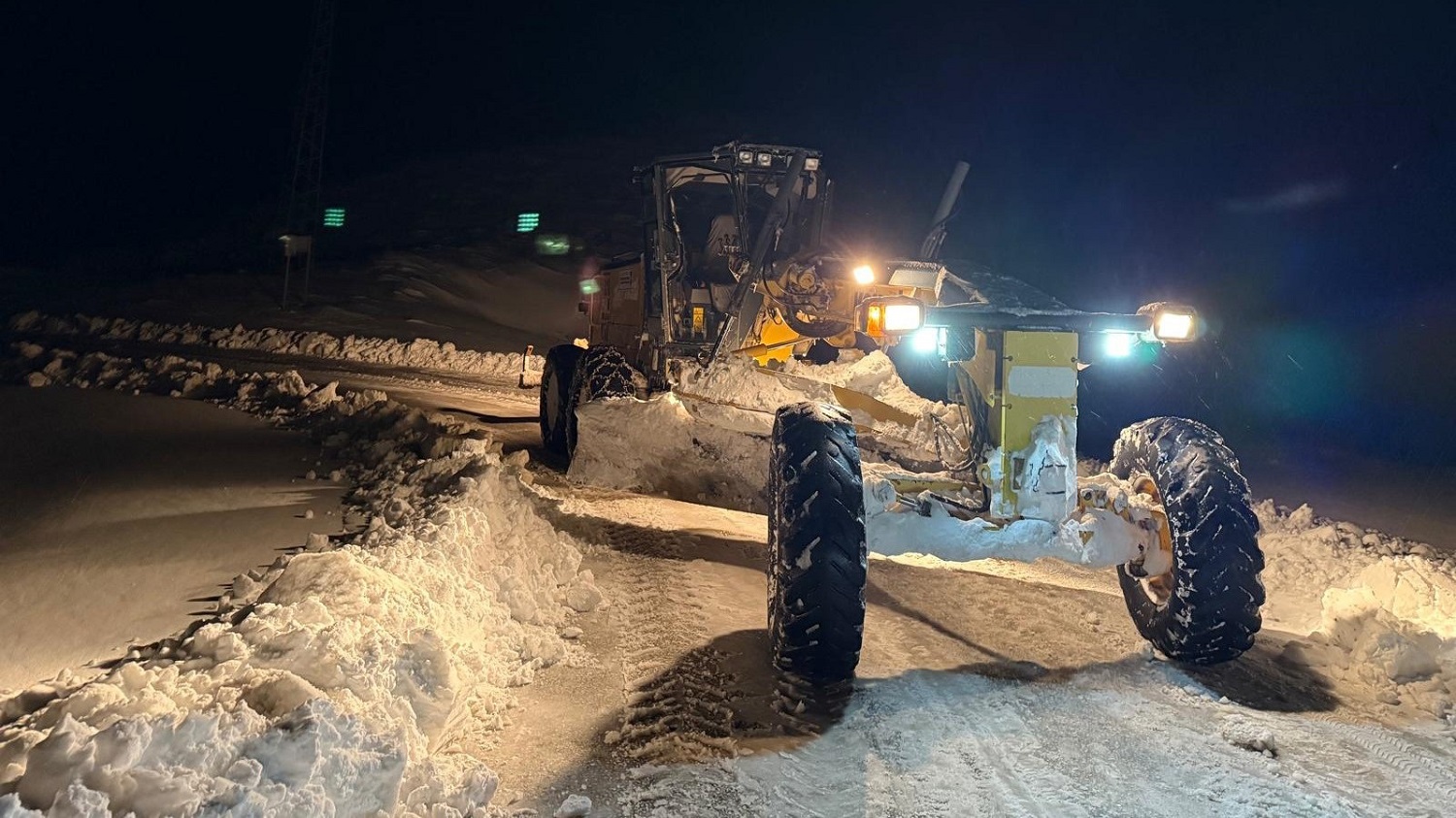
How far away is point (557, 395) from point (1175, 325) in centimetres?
716

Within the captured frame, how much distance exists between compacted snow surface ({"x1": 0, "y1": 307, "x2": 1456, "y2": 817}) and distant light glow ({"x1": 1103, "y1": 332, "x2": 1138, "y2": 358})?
1.66 metres

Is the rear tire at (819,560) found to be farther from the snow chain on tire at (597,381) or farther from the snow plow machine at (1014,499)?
the snow chain on tire at (597,381)

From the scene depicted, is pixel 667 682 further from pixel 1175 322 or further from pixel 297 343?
pixel 297 343

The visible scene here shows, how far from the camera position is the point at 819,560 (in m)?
4.52

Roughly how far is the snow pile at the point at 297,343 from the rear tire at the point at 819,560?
14363 millimetres

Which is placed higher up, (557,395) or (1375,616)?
(557,395)

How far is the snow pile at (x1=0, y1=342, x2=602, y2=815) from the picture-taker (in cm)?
259

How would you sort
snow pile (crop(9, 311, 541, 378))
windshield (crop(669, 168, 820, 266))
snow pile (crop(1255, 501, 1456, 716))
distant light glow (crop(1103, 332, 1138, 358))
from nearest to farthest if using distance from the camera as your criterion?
1. snow pile (crop(1255, 501, 1456, 716))
2. distant light glow (crop(1103, 332, 1138, 358))
3. windshield (crop(669, 168, 820, 266))
4. snow pile (crop(9, 311, 541, 378))

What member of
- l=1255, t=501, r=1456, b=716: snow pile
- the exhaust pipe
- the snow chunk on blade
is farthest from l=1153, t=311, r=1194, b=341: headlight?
the exhaust pipe

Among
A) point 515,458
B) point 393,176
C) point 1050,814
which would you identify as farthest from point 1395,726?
point 393,176

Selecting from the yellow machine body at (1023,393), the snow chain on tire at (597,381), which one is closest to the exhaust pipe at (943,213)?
the snow chain on tire at (597,381)

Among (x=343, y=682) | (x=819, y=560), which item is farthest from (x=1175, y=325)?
(x=343, y=682)

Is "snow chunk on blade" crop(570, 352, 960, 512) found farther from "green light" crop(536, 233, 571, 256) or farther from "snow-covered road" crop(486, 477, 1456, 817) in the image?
"green light" crop(536, 233, 571, 256)

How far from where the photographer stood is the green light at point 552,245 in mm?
35938
